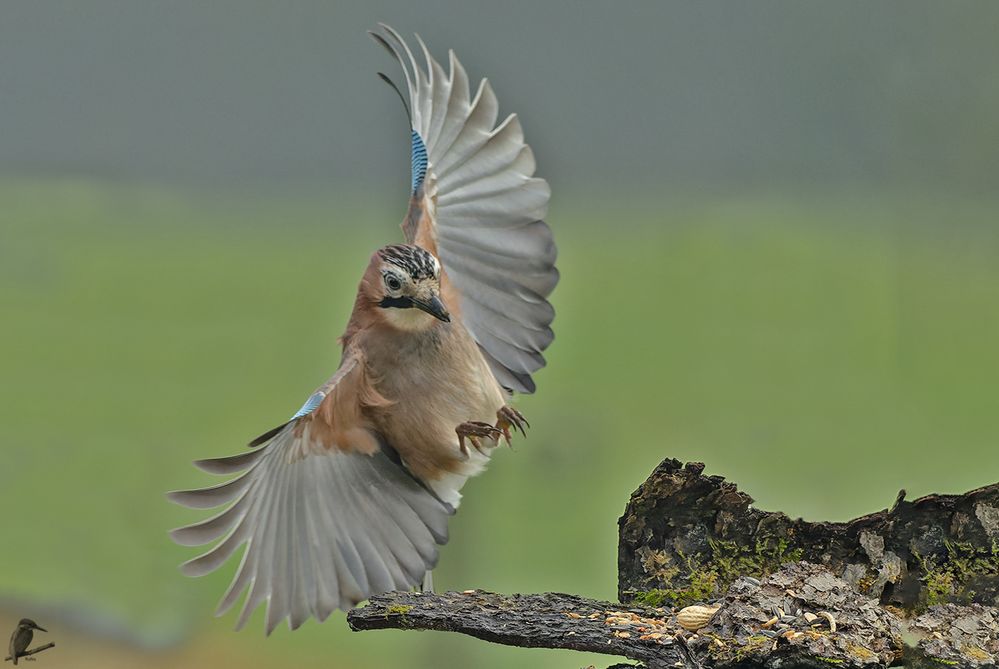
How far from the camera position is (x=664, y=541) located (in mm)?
2262

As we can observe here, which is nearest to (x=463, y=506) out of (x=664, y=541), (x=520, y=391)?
(x=520, y=391)

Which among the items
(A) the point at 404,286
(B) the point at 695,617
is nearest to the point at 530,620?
(B) the point at 695,617

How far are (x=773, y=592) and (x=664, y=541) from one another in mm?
263

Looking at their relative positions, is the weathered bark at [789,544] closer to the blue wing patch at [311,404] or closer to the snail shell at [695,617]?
the snail shell at [695,617]

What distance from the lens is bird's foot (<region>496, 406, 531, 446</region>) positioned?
95.4 inches

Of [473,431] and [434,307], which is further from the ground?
[434,307]

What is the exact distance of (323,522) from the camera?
237 centimetres

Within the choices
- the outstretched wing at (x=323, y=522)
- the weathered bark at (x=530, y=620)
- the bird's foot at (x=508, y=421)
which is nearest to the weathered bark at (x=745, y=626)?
the weathered bark at (x=530, y=620)

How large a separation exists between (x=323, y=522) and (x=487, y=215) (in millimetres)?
776

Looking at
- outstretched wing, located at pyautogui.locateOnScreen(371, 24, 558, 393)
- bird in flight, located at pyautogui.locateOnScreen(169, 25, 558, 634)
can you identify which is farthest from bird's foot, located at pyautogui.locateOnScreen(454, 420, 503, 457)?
outstretched wing, located at pyautogui.locateOnScreen(371, 24, 558, 393)

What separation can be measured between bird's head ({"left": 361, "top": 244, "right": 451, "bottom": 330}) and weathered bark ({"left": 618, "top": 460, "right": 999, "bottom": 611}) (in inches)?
20.5

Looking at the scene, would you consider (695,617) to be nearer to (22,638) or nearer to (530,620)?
→ (530,620)

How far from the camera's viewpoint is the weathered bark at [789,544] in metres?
2.17

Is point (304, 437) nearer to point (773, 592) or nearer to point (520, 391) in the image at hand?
point (520, 391)
